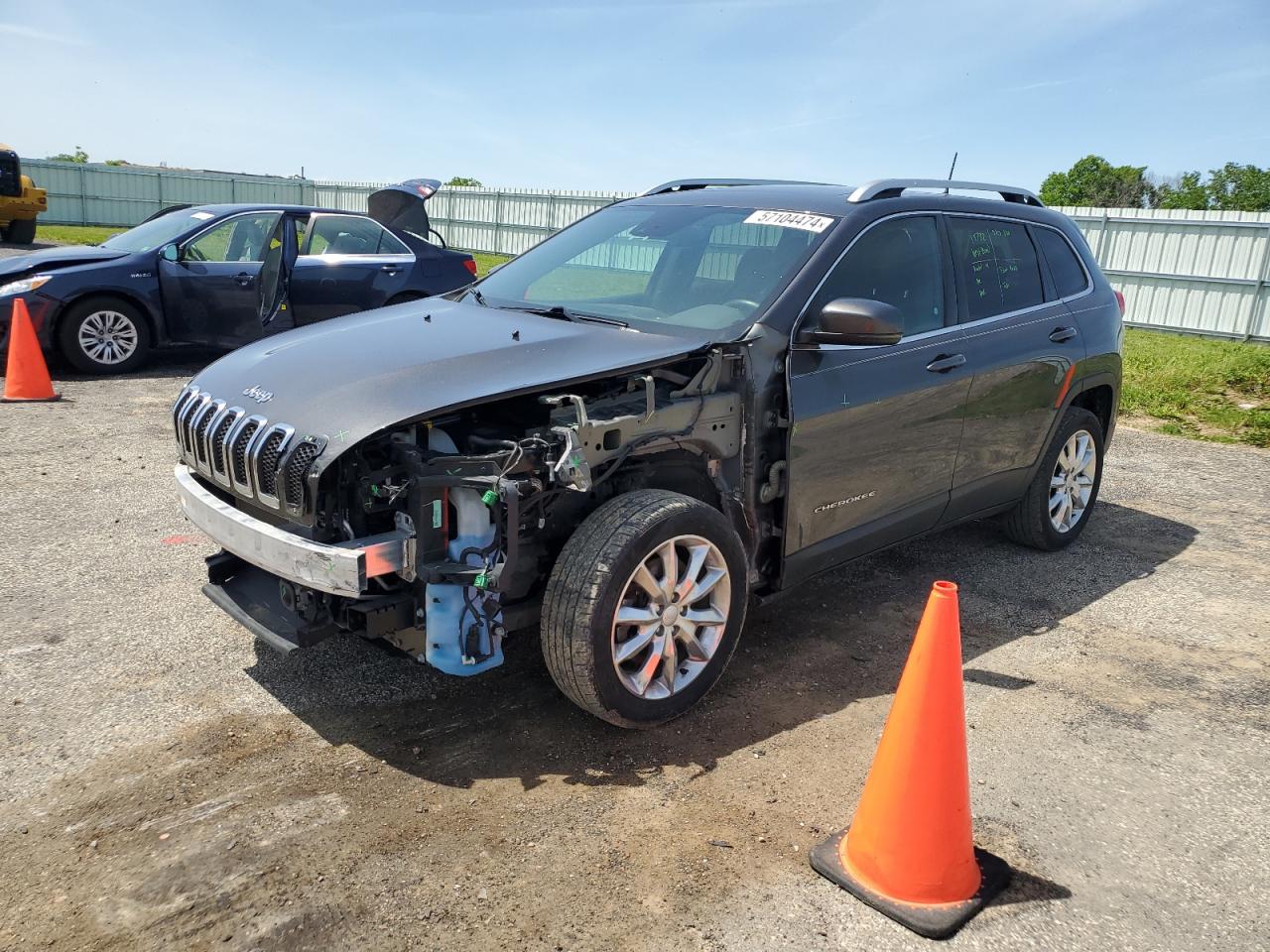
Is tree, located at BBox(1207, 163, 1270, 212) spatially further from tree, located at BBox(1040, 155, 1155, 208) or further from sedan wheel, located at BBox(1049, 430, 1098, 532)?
sedan wheel, located at BBox(1049, 430, 1098, 532)

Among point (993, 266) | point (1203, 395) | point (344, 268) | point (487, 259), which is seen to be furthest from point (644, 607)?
point (487, 259)

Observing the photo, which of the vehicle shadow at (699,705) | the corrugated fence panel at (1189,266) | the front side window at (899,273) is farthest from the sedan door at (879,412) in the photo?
the corrugated fence panel at (1189,266)

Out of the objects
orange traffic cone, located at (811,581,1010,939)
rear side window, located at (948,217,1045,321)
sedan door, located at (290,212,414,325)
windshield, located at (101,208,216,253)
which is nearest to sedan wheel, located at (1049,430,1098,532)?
rear side window, located at (948,217,1045,321)

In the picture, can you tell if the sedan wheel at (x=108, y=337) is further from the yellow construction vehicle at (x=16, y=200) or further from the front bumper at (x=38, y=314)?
the yellow construction vehicle at (x=16, y=200)

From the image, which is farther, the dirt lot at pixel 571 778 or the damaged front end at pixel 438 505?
the damaged front end at pixel 438 505

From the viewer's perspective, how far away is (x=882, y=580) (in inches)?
204

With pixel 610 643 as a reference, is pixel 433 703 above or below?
below

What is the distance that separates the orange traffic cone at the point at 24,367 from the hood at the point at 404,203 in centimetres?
301

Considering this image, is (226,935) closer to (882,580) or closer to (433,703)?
(433,703)

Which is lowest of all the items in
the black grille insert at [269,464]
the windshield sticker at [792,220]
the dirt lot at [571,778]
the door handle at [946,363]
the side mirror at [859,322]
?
the dirt lot at [571,778]

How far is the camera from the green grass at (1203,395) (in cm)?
941

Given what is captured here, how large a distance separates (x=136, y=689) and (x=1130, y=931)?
10.9 feet

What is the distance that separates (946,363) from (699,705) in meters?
1.87

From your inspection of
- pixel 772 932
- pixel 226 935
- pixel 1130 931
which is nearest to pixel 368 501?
pixel 226 935
